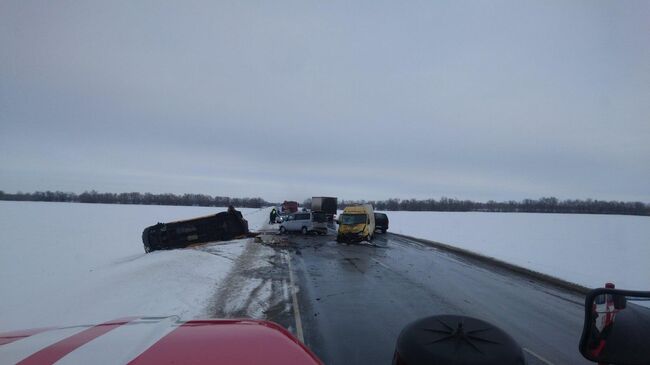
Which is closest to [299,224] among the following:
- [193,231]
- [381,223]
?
[381,223]

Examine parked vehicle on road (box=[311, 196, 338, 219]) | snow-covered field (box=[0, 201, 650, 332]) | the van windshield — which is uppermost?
parked vehicle on road (box=[311, 196, 338, 219])

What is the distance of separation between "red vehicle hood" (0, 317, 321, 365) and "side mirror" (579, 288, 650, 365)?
1.65 metres

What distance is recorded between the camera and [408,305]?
9.20m

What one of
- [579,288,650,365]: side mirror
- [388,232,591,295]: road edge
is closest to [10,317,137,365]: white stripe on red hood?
[579,288,650,365]: side mirror

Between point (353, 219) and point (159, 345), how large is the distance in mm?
24734

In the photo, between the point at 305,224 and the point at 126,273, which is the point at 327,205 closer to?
the point at 305,224

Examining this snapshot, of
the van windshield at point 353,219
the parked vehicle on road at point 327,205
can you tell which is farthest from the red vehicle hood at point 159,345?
the parked vehicle on road at point 327,205

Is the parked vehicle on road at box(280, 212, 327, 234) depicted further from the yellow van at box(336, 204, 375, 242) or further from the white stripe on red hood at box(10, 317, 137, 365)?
the white stripe on red hood at box(10, 317, 137, 365)

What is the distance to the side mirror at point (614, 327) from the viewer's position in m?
2.32

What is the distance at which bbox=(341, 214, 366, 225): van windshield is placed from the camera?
26.5 metres

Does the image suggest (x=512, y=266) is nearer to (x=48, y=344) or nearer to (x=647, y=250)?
(x=647, y=250)

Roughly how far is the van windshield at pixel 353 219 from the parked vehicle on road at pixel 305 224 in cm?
682

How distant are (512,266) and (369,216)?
11.3 m

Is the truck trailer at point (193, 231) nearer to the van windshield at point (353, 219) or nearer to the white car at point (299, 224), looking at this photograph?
the van windshield at point (353, 219)
